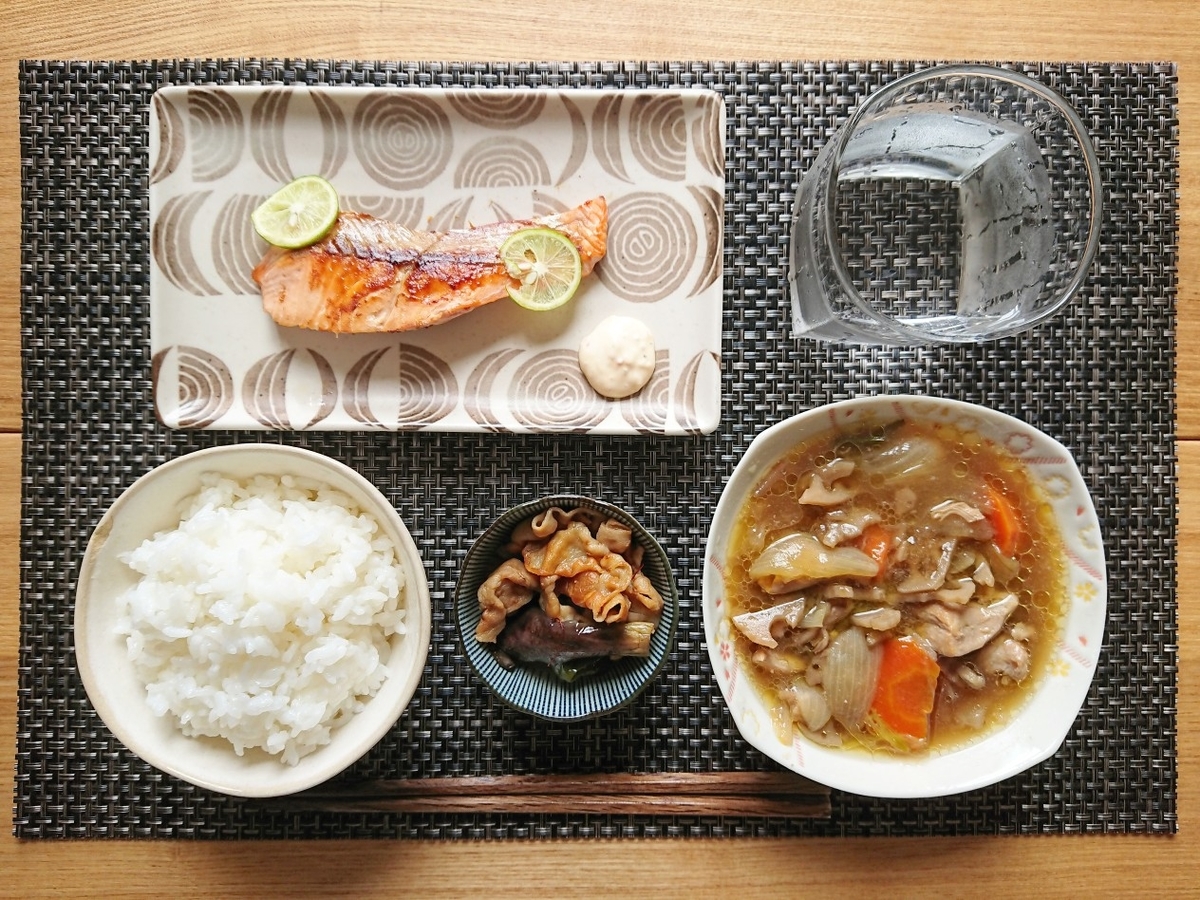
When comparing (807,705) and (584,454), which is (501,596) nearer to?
(584,454)

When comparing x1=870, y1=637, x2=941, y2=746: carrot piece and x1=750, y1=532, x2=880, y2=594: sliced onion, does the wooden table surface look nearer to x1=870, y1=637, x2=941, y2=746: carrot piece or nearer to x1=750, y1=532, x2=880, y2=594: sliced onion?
x1=870, y1=637, x2=941, y2=746: carrot piece

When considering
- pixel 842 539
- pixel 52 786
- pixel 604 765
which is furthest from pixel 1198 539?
pixel 52 786

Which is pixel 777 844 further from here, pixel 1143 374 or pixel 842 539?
pixel 1143 374

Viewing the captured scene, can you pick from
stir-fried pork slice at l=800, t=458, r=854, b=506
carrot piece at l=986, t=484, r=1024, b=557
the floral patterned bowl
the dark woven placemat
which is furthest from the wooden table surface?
stir-fried pork slice at l=800, t=458, r=854, b=506

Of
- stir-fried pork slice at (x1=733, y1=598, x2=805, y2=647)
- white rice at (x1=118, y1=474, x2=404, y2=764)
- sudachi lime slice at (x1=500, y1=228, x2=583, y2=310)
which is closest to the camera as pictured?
white rice at (x1=118, y1=474, x2=404, y2=764)

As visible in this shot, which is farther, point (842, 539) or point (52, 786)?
point (52, 786)

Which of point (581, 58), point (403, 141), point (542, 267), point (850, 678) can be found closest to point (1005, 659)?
point (850, 678)

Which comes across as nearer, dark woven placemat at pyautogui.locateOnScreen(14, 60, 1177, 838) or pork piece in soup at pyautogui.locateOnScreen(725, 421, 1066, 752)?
pork piece in soup at pyautogui.locateOnScreen(725, 421, 1066, 752)
